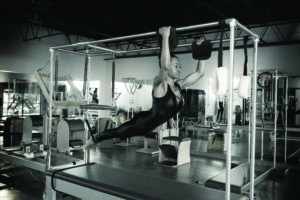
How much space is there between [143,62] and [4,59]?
5387 mm

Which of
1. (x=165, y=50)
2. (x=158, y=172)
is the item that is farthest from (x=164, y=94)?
(x=158, y=172)

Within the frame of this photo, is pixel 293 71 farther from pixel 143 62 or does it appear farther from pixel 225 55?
pixel 143 62

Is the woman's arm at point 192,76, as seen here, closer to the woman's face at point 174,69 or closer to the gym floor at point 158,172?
the woman's face at point 174,69

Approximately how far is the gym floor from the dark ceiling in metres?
3.64

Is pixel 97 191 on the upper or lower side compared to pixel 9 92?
lower

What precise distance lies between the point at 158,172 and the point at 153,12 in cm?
494

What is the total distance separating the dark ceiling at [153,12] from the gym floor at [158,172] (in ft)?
11.9

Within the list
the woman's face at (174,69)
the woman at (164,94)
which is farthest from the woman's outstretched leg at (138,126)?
the woman's face at (174,69)

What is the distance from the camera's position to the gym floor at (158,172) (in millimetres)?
4121

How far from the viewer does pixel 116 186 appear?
269 cm

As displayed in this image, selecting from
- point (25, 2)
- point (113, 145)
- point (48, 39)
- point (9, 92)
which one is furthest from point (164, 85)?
point (48, 39)

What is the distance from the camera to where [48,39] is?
10789mm

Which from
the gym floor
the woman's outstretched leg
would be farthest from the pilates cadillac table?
the gym floor

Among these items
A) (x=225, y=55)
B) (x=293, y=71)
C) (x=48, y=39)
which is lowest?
(x=293, y=71)
